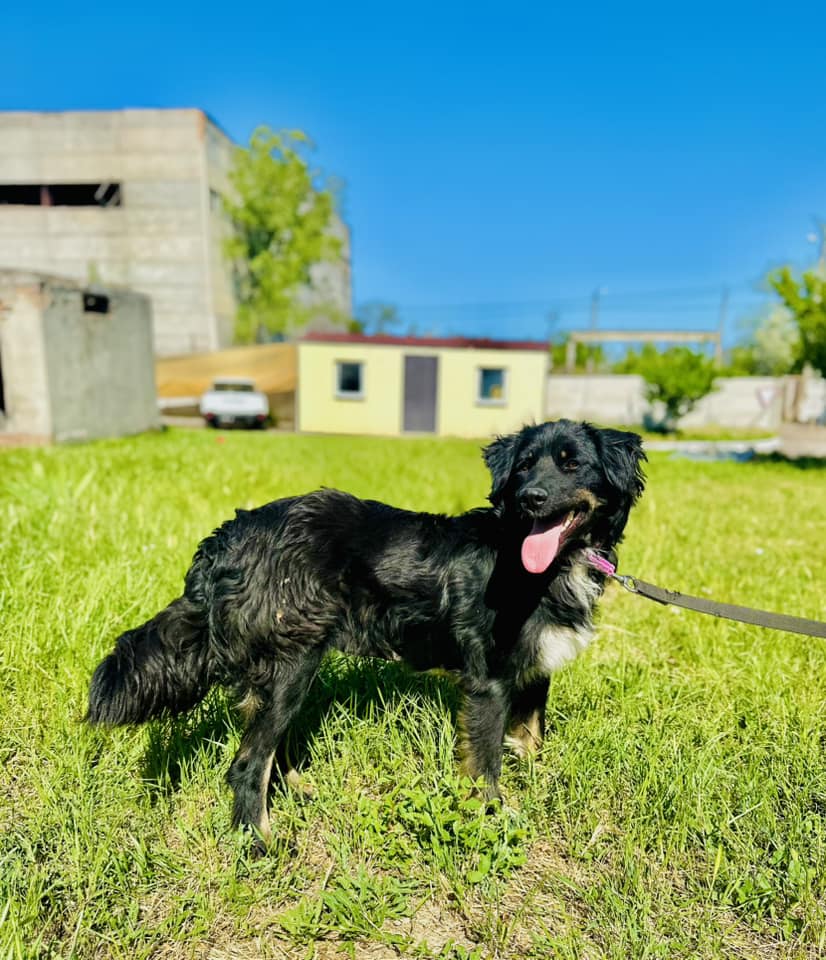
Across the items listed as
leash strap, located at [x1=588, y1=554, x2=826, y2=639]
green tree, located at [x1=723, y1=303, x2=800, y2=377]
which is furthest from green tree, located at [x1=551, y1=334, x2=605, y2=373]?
leash strap, located at [x1=588, y1=554, x2=826, y2=639]

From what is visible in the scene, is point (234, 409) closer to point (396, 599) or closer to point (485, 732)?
point (396, 599)

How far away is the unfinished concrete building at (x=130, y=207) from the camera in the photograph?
3906 cm

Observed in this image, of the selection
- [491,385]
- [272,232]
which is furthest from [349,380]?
[272,232]

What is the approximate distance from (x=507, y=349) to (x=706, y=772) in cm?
2341

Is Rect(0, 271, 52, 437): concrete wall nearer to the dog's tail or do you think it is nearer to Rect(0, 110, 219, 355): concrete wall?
the dog's tail

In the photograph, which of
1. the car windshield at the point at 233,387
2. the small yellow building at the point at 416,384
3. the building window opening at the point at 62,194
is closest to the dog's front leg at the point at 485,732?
the small yellow building at the point at 416,384

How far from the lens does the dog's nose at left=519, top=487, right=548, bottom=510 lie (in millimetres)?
2654

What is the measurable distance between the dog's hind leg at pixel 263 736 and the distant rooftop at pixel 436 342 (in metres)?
23.1

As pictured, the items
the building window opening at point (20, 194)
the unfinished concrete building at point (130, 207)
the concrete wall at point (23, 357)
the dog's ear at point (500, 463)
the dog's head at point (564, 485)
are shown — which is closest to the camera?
the dog's head at point (564, 485)

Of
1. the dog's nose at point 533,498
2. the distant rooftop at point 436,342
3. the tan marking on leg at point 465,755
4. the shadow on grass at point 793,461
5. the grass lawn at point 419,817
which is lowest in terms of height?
the shadow on grass at point 793,461

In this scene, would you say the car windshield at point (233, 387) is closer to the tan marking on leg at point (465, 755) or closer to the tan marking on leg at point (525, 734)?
the tan marking on leg at point (525, 734)

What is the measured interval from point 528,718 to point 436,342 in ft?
75.0

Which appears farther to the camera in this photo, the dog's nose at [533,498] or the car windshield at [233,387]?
the car windshield at [233,387]

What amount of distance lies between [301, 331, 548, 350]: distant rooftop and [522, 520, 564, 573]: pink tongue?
75.0ft
